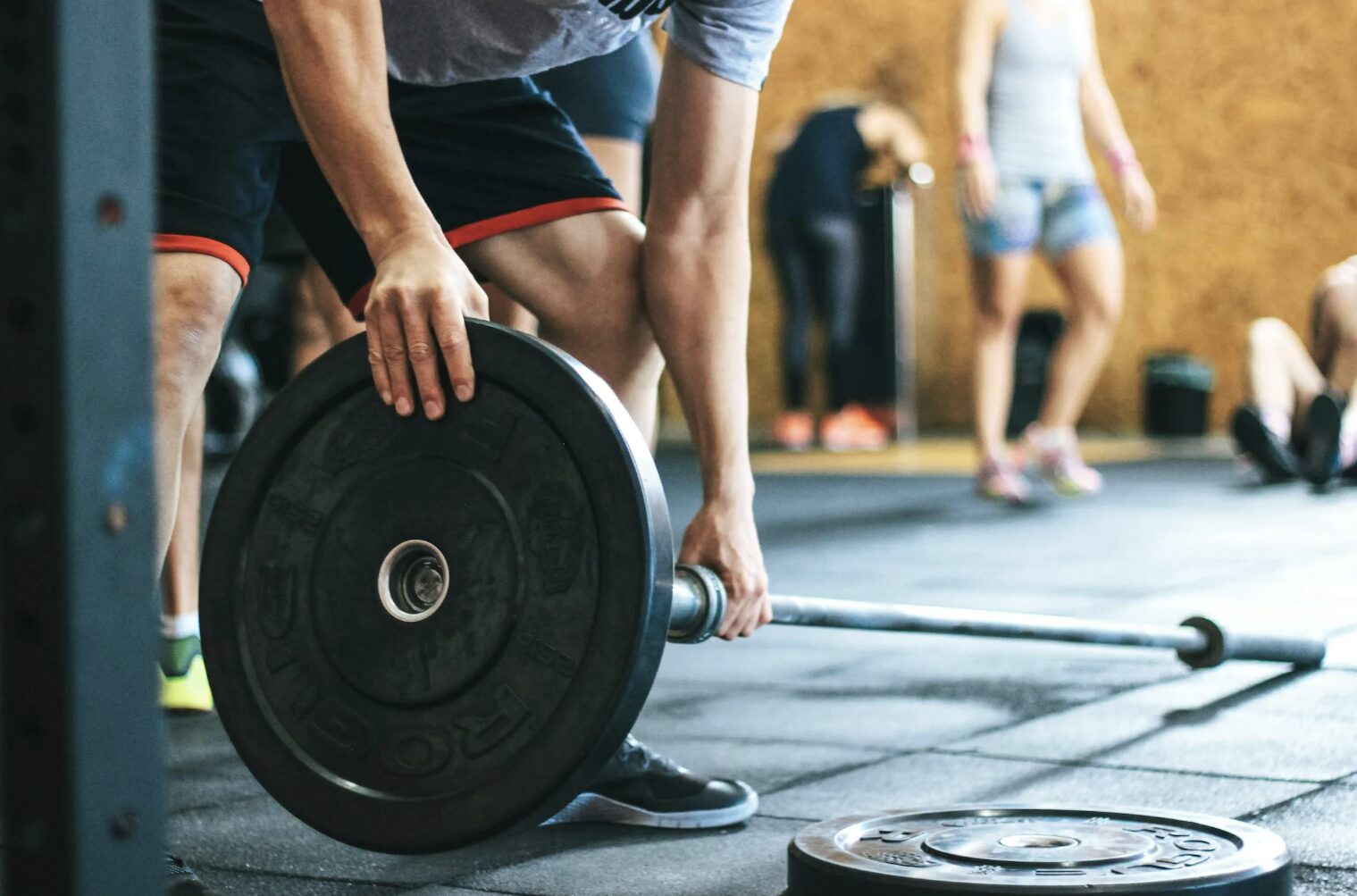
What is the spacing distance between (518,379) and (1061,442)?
3871 millimetres

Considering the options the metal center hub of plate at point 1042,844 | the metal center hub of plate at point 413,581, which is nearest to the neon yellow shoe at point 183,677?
the metal center hub of plate at point 413,581

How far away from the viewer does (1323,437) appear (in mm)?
4879

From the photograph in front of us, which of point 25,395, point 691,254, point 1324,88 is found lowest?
point 25,395

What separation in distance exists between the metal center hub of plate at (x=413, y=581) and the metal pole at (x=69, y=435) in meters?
0.45

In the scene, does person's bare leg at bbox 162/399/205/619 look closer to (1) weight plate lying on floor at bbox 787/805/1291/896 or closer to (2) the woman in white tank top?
(1) weight plate lying on floor at bbox 787/805/1291/896

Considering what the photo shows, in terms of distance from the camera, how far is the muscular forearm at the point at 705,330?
5.40 ft

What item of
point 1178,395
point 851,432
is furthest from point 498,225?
point 1178,395

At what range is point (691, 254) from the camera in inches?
65.1

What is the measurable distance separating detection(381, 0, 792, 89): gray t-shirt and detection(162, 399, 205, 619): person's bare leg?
630mm

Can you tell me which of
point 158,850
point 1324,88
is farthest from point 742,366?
point 1324,88

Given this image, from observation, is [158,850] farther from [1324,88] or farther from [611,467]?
[1324,88]

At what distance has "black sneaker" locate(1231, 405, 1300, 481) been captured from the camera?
198 inches

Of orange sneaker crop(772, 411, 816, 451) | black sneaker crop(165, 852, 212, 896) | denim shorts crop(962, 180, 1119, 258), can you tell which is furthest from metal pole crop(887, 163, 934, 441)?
black sneaker crop(165, 852, 212, 896)

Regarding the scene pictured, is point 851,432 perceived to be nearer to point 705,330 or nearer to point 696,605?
point 705,330
